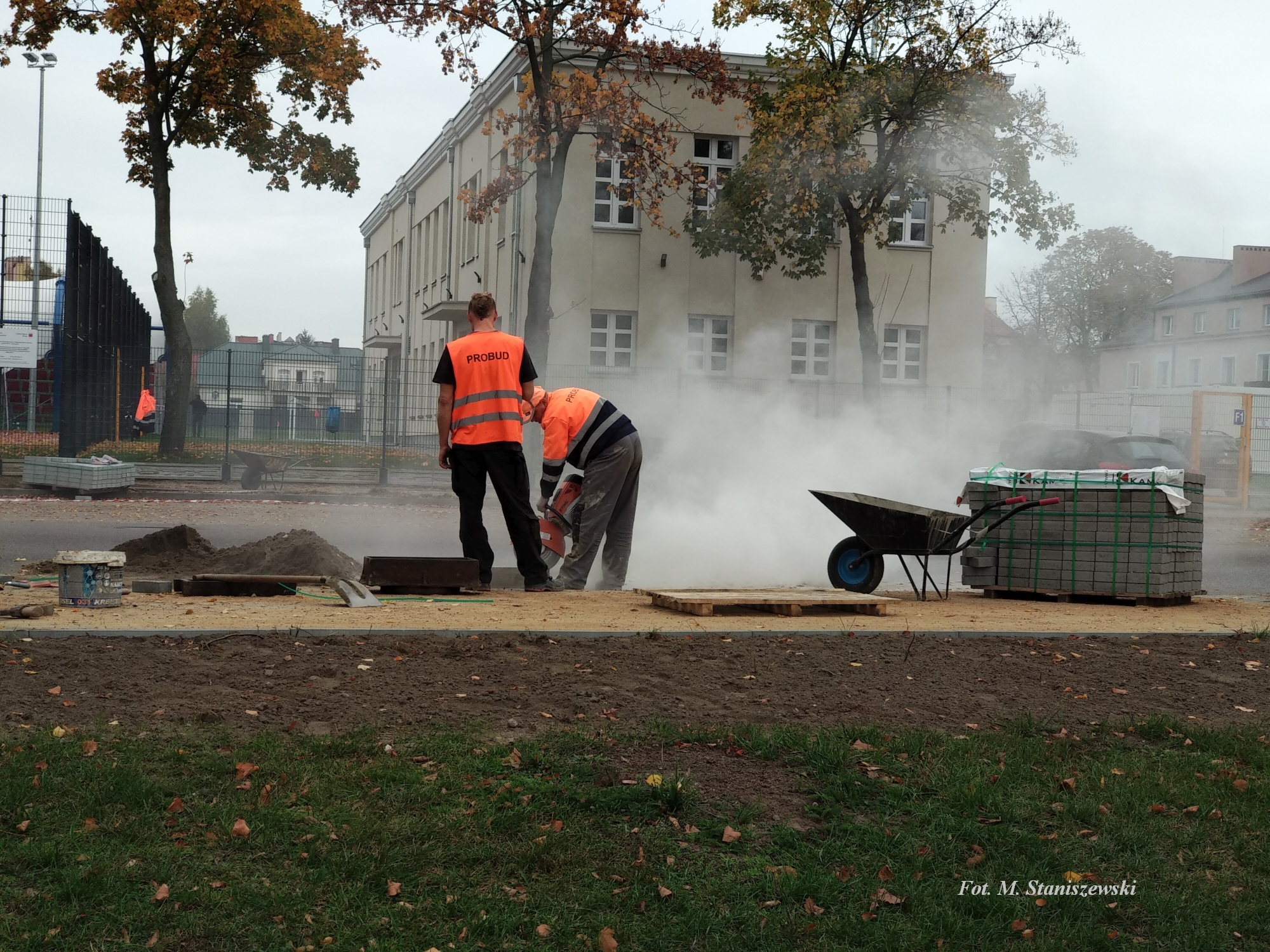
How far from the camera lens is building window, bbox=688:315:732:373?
29.0 m

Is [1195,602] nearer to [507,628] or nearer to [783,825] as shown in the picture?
[507,628]

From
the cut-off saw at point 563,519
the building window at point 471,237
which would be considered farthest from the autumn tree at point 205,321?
the cut-off saw at point 563,519

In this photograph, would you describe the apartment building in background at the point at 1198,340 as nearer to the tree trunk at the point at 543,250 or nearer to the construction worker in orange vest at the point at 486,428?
the tree trunk at the point at 543,250

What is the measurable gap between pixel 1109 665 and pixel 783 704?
6.78 ft

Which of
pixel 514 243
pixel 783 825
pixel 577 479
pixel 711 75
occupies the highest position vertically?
pixel 711 75

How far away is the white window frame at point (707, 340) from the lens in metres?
29.0

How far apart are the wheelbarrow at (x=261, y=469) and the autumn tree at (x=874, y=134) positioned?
10117 mm

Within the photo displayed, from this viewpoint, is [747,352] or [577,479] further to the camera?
[747,352]

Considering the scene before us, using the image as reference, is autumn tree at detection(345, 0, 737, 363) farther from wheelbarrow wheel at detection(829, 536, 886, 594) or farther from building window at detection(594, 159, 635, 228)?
wheelbarrow wheel at detection(829, 536, 886, 594)

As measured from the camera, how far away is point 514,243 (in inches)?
1153

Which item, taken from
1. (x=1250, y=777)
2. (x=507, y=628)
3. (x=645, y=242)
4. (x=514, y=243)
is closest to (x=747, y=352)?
(x=645, y=242)

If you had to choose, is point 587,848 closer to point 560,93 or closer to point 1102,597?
point 1102,597

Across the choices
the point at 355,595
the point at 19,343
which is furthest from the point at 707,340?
the point at 355,595

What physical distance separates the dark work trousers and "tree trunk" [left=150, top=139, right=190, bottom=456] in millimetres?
15460
